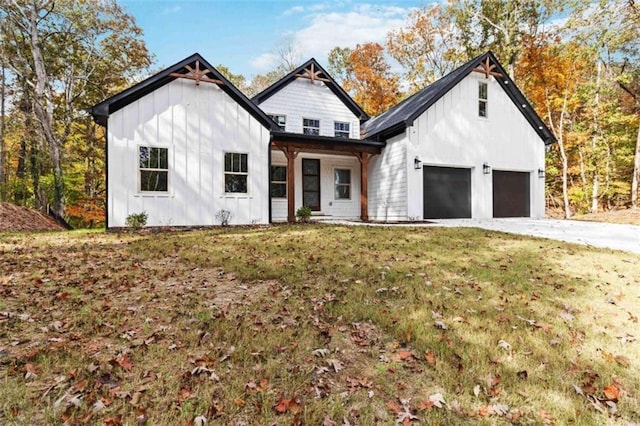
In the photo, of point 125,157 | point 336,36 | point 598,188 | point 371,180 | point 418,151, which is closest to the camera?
point 125,157

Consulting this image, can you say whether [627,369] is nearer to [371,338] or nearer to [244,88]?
[371,338]

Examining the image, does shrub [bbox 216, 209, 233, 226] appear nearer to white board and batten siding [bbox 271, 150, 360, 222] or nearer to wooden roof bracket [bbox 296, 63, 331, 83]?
white board and batten siding [bbox 271, 150, 360, 222]

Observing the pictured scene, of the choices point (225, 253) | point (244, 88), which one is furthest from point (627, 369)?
point (244, 88)

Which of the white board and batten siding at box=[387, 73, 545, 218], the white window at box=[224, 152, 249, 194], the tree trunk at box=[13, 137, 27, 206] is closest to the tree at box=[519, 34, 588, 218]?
the white board and batten siding at box=[387, 73, 545, 218]

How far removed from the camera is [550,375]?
2547mm

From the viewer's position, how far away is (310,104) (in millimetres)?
15914

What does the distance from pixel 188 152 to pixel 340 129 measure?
7793 mm

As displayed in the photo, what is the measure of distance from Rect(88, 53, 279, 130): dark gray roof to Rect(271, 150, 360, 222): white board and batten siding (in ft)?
8.90

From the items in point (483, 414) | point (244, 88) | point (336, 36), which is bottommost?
point (483, 414)

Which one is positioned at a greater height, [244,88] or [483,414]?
[244,88]

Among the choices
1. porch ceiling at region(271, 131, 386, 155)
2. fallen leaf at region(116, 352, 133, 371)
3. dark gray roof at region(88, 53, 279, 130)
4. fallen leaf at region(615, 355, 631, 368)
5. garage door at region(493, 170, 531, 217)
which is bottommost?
fallen leaf at region(615, 355, 631, 368)

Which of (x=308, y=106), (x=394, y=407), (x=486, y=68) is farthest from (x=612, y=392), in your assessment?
(x=308, y=106)

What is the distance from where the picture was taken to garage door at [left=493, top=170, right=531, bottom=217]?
14.8 m

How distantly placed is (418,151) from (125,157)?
32.4 ft
